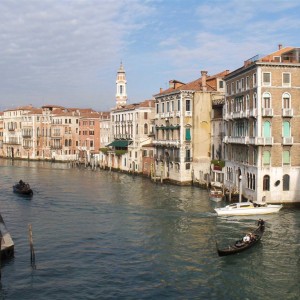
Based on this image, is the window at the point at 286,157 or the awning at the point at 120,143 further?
the awning at the point at 120,143

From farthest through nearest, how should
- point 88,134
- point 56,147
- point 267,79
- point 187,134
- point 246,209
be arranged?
point 56,147 < point 88,134 < point 187,134 < point 267,79 < point 246,209

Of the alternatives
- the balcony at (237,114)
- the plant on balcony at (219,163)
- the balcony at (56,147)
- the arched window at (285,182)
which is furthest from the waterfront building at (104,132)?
the arched window at (285,182)

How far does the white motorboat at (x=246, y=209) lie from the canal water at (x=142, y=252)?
0.45 metres

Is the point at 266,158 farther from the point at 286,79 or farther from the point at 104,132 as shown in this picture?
the point at 104,132

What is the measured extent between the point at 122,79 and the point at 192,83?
3005cm

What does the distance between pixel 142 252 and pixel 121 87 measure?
54849 mm

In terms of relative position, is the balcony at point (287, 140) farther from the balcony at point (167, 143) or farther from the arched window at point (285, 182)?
the balcony at point (167, 143)

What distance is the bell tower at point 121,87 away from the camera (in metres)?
73.2

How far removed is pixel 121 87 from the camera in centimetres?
7375

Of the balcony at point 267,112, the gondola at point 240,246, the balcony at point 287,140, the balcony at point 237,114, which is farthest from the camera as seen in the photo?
the balcony at point 237,114

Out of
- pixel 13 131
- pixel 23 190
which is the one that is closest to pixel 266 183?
pixel 23 190

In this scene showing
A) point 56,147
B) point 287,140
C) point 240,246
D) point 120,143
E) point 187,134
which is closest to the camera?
point 240,246

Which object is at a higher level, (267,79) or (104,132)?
(267,79)

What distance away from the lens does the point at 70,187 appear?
43094 mm
